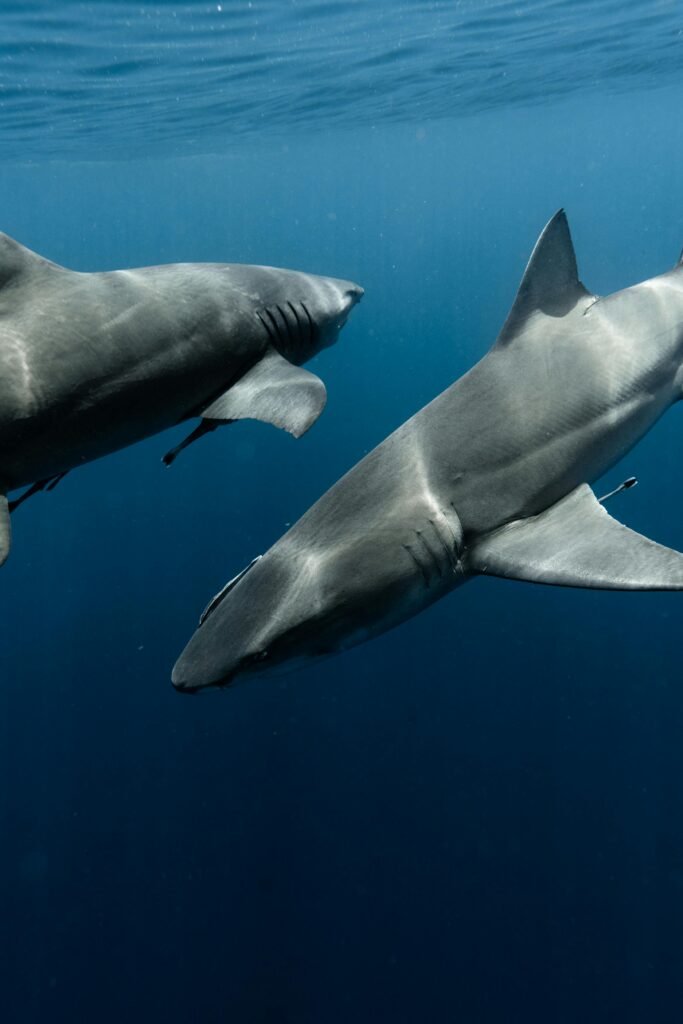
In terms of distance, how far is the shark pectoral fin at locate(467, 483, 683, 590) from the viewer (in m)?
3.58

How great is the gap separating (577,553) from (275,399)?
1.93 m

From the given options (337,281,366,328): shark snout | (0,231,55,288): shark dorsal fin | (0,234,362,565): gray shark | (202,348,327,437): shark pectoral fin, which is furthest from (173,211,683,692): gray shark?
(0,231,55,288): shark dorsal fin

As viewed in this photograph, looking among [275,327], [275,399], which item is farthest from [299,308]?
[275,399]

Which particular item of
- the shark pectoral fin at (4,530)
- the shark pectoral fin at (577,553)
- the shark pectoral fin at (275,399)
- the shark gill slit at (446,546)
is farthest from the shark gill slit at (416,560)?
the shark pectoral fin at (4,530)

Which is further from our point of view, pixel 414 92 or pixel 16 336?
pixel 414 92

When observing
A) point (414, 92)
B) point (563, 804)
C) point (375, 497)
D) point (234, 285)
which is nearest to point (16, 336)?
point (234, 285)

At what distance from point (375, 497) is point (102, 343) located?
1.69 meters

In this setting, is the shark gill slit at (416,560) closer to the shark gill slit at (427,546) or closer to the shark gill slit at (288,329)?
the shark gill slit at (427,546)

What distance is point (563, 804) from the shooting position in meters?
12.0

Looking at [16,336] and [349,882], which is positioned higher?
[16,336]

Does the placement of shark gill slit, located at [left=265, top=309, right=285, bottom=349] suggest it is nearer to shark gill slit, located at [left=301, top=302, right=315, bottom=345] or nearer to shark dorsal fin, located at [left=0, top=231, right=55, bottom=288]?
shark gill slit, located at [left=301, top=302, right=315, bottom=345]

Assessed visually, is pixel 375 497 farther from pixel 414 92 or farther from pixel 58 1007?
pixel 414 92

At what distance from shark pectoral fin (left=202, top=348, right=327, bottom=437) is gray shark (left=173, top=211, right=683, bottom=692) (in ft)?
1.50

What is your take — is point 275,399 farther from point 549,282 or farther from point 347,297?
point 549,282
